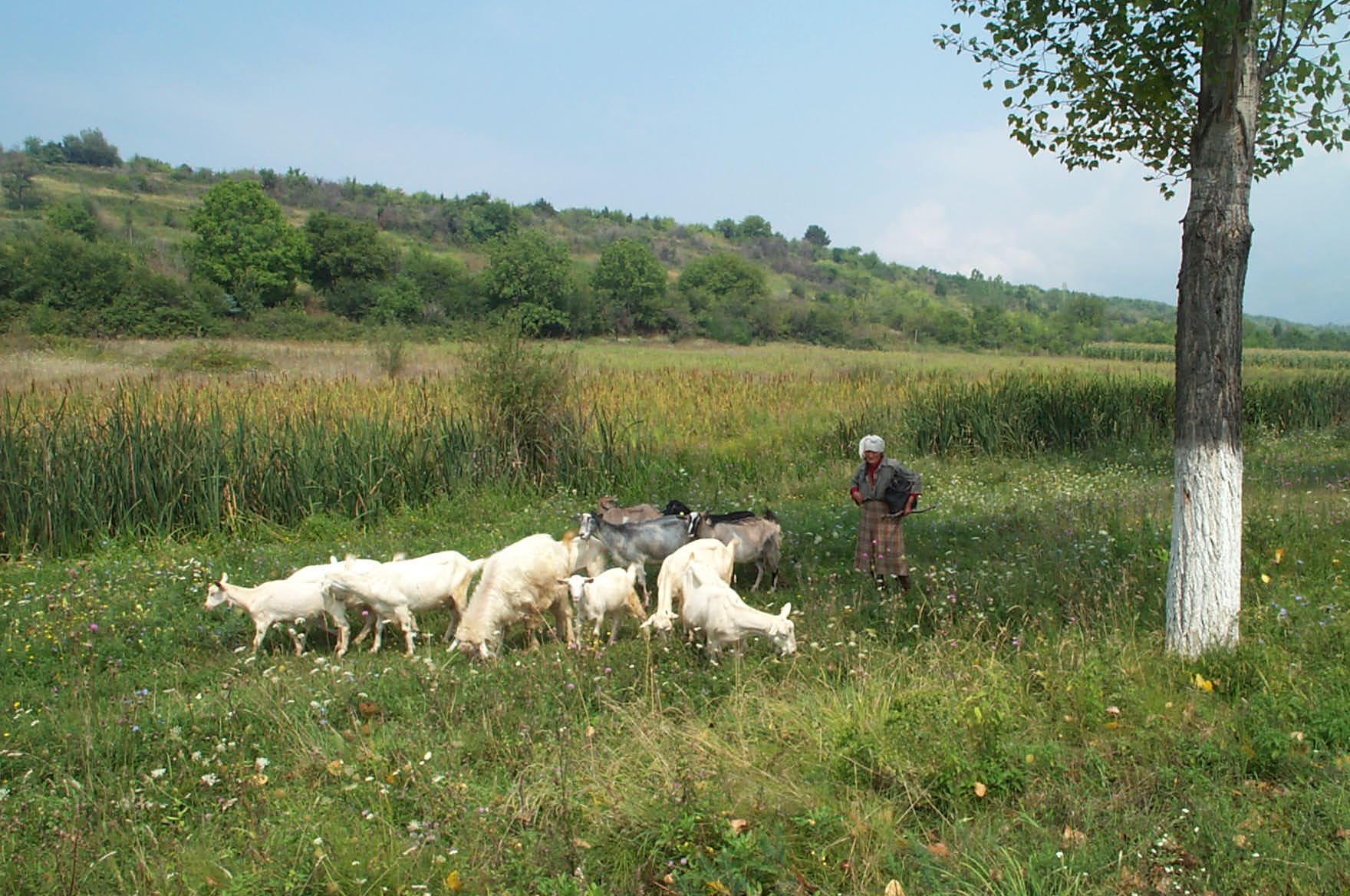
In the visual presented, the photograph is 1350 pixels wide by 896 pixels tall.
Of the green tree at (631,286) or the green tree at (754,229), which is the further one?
the green tree at (754,229)

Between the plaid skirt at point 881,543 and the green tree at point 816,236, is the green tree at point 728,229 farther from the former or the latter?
the plaid skirt at point 881,543

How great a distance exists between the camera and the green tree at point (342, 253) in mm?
62375

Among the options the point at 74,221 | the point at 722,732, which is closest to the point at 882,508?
the point at 722,732

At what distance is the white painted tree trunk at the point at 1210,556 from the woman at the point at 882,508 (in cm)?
243

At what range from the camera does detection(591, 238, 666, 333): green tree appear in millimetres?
66000

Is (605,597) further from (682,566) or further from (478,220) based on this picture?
(478,220)

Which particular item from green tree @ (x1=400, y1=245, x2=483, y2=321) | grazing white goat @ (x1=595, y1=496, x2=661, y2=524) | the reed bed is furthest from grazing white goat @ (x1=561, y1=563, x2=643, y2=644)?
the reed bed

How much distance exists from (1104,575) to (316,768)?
6117mm

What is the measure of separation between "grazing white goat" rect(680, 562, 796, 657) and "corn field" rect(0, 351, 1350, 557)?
7.15 m

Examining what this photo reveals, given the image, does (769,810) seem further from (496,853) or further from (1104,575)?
(1104,575)

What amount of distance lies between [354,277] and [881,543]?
61264mm

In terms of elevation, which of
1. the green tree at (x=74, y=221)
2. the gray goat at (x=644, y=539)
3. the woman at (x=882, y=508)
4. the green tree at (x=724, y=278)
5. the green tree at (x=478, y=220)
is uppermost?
the green tree at (x=478, y=220)

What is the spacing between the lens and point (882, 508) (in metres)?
8.25

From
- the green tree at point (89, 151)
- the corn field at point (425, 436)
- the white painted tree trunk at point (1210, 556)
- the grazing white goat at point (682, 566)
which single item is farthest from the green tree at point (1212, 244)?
the green tree at point (89, 151)
